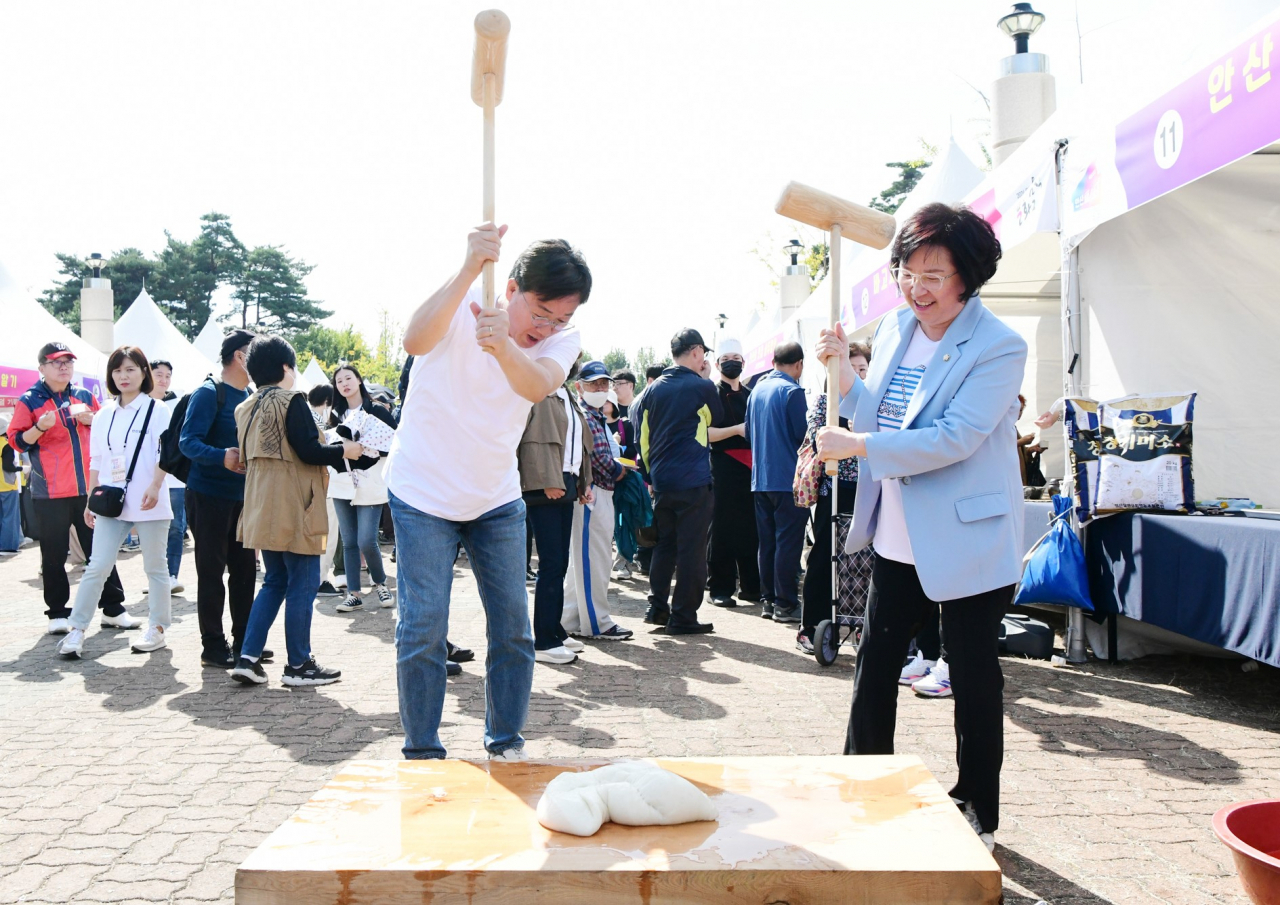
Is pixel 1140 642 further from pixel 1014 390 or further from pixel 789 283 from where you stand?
pixel 789 283

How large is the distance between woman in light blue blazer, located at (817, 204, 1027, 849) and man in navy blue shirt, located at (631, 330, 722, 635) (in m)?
3.87

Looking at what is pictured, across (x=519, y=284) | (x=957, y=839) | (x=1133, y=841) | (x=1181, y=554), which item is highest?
(x=519, y=284)

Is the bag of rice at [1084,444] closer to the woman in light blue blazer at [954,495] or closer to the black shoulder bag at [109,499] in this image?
the woman in light blue blazer at [954,495]

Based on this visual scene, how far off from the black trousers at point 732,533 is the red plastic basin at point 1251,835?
571cm

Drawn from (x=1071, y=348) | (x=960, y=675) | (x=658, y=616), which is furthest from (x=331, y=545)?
(x=960, y=675)

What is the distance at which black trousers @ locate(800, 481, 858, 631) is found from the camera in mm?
5762

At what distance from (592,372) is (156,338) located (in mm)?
14259

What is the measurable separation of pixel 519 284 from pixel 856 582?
11.4ft

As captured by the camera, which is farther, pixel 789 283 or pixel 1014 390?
pixel 789 283

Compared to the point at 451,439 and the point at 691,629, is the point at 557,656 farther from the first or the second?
the point at 451,439

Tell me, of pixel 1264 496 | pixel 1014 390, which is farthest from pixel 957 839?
pixel 1264 496

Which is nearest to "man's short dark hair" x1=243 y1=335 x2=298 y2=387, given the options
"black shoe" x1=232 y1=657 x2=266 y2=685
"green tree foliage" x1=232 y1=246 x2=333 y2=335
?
"black shoe" x1=232 y1=657 x2=266 y2=685

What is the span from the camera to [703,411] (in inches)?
283

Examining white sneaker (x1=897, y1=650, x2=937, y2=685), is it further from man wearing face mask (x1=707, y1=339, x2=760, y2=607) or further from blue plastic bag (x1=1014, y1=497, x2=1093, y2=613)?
man wearing face mask (x1=707, y1=339, x2=760, y2=607)
